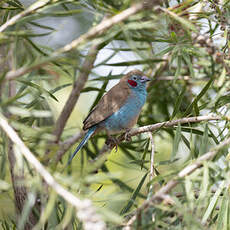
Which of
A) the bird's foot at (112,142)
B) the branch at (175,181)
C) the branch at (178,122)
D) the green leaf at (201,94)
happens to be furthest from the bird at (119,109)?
the branch at (175,181)

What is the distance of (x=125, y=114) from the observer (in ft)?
10.4

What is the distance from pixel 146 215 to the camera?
4.25 ft

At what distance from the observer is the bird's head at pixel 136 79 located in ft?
11.1

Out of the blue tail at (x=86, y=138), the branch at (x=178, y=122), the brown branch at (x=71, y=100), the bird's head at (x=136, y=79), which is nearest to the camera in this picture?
the brown branch at (x=71, y=100)

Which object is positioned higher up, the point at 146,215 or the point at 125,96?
the point at 146,215

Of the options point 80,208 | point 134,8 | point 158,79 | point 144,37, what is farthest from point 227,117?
point 158,79

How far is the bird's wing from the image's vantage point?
3104 millimetres

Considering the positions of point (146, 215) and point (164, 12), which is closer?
point (146, 215)

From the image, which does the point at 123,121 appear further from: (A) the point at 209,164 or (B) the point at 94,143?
(A) the point at 209,164

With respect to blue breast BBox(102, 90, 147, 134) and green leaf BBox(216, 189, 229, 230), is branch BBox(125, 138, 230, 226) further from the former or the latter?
blue breast BBox(102, 90, 147, 134)

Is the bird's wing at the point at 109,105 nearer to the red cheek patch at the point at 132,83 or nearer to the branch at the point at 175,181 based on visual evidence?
the red cheek patch at the point at 132,83

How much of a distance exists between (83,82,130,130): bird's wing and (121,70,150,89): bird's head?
0.20 ft

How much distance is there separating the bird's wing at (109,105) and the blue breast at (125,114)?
47 mm

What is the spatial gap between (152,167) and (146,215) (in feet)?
1.43
